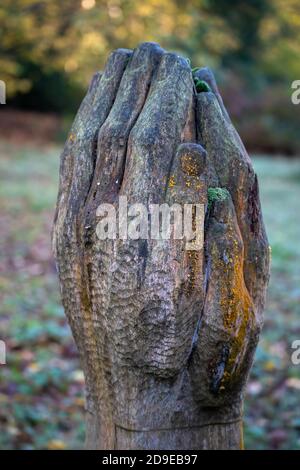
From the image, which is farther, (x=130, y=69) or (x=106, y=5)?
(x=106, y=5)

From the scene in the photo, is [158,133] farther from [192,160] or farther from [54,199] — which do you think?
[54,199]

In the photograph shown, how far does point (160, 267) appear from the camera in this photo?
2.12m

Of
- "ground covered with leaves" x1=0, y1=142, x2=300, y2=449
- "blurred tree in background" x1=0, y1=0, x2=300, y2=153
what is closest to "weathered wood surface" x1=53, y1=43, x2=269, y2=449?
Result: "ground covered with leaves" x1=0, y1=142, x2=300, y2=449

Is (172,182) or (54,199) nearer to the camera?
(172,182)

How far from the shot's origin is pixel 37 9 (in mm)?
9969

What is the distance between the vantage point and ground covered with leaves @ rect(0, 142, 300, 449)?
4.14 m

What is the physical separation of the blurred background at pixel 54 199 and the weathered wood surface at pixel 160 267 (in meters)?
1.77

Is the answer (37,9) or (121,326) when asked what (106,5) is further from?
(121,326)

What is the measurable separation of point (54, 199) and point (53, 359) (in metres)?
7.28

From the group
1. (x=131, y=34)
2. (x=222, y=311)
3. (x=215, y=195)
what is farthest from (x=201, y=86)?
(x=131, y=34)

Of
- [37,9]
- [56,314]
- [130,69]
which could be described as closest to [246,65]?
[37,9]

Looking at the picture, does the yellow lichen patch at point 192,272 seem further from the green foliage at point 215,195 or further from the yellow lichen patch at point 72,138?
the yellow lichen patch at point 72,138
